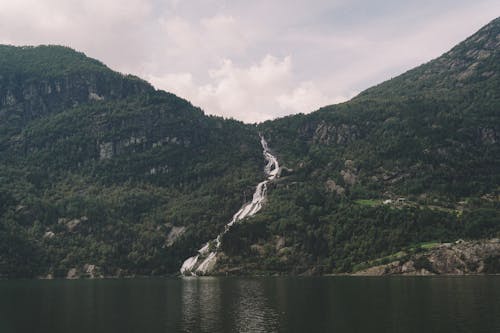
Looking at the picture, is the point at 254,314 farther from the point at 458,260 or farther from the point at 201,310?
the point at 458,260

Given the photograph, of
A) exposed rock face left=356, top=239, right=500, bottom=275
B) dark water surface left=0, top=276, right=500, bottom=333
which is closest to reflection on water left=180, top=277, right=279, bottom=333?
dark water surface left=0, top=276, right=500, bottom=333

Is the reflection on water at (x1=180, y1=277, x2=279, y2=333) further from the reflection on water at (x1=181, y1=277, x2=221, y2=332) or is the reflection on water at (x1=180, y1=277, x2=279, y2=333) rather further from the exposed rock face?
the exposed rock face

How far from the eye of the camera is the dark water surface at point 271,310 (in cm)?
8571

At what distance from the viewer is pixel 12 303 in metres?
128

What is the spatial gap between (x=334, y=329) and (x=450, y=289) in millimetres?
58873

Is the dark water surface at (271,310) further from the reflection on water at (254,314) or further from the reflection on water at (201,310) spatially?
the reflection on water at (201,310)

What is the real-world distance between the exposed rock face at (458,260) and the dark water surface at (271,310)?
48.4 meters

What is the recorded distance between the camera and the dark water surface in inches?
3375

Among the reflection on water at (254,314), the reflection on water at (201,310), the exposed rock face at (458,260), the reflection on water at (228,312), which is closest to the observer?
the reflection on water at (254,314)

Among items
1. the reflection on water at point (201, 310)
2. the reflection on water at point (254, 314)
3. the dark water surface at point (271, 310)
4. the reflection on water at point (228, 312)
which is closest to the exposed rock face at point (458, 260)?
the dark water surface at point (271, 310)

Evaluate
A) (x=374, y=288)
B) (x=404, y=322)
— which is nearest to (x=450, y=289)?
(x=374, y=288)

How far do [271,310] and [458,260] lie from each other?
112395mm

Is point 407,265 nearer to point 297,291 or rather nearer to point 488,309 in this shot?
point 297,291

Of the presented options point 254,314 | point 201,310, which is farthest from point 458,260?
point 254,314
